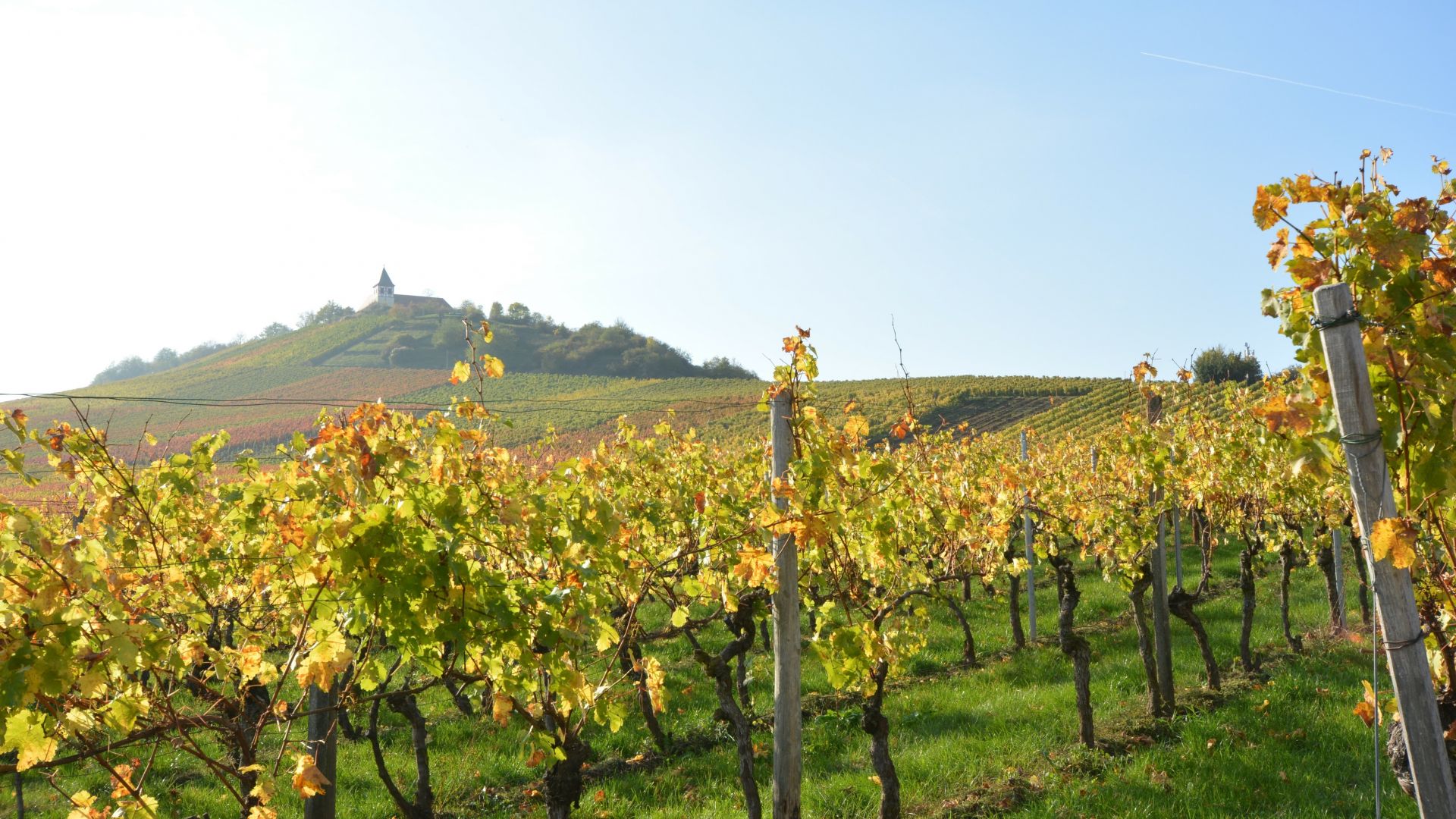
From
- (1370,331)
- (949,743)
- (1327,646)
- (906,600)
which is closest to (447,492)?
(1370,331)

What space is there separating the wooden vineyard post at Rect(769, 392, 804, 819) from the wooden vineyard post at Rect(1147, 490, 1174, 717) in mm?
3822

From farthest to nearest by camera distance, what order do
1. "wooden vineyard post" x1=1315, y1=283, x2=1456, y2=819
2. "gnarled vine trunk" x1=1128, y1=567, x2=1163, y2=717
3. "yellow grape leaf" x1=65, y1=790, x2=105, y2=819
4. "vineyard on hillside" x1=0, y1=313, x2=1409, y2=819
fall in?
"gnarled vine trunk" x1=1128, y1=567, x2=1163, y2=717 < "vineyard on hillside" x1=0, y1=313, x2=1409, y2=819 < "yellow grape leaf" x1=65, y1=790, x2=105, y2=819 < "wooden vineyard post" x1=1315, y1=283, x2=1456, y2=819

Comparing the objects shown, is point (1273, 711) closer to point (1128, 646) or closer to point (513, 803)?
point (1128, 646)

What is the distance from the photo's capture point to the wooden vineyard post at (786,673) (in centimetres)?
428

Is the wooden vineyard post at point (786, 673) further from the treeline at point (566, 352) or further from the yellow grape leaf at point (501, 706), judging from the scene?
the treeline at point (566, 352)

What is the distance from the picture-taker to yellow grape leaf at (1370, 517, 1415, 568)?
218 cm

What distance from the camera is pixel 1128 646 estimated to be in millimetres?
8883

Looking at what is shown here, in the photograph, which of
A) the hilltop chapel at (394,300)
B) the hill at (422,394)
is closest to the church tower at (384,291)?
the hilltop chapel at (394,300)

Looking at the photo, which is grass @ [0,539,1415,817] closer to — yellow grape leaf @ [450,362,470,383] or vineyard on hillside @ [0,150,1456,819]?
vineyard on hillside @ [0,150,1456,819]

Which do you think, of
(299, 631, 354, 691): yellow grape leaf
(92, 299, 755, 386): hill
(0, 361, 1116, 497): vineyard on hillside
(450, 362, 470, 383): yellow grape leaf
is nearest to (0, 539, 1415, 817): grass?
(299, 631, 354, 691): yellow grape leaf

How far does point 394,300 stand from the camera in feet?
370

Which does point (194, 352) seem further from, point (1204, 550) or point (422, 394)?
point (1204, 550)

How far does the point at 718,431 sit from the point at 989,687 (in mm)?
34211

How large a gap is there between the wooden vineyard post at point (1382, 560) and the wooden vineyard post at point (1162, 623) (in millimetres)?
4509
